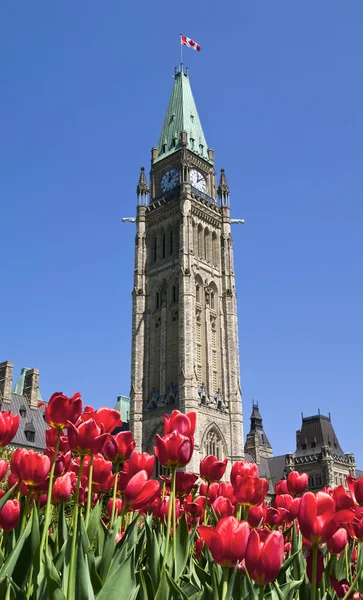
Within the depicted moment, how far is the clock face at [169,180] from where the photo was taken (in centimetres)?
5531

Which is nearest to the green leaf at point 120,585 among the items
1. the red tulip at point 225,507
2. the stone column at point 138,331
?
the red tulip at point 225,507

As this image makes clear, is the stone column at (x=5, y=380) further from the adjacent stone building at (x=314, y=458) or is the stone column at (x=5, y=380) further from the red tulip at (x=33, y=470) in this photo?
the red tulip at (x=33, y=470)

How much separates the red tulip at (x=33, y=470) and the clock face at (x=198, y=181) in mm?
52395

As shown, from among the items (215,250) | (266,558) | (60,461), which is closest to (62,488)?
(60,461)

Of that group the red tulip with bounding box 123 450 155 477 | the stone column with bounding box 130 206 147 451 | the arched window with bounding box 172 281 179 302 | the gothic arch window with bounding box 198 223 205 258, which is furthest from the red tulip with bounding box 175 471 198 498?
the gothic arch window with bounding box 198 223 205 258

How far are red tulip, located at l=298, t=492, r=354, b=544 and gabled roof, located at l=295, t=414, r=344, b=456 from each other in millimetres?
64625

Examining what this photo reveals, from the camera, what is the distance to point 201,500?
13.5ft

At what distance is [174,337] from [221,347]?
4348 mm

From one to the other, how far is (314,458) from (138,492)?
63197 millimetres

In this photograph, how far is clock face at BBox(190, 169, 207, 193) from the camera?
5475 centimetres

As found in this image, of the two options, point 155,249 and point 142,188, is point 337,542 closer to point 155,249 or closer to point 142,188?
point 155,249

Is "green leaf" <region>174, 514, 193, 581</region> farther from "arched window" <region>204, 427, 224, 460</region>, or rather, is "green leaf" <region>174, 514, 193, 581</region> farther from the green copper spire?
the green copper spire

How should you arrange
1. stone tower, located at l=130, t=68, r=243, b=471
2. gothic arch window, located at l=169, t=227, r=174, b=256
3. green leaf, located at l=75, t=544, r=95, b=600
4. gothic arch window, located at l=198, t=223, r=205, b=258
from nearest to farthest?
green leaf, located at l=75, t=544, r=95, b=600 < stone tower, located at l=130, t=68, r=243, b=471 < gothic arch window, located at l=169, t=227, r=174, b=256 < gothic arch window, located at l=198, t=223, r=205, b=258

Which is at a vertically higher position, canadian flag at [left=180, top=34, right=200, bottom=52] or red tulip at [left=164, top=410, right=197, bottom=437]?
canadian flag at [left=180, top=34, right=200, bottom=52]
